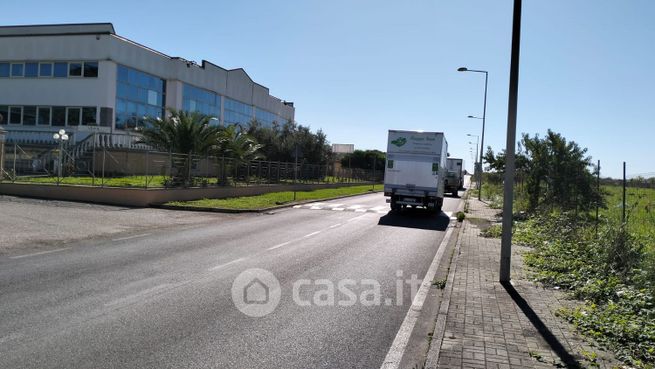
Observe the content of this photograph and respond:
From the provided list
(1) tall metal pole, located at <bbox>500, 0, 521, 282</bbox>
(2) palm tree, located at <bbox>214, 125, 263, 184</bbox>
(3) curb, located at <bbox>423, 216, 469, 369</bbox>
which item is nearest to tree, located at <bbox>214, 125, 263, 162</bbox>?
(2) palm tree, located at <bbox>214, 125, 263, 184</bbox>

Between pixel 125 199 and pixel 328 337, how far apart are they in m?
17.5

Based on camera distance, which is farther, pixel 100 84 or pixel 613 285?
pixel 100 84

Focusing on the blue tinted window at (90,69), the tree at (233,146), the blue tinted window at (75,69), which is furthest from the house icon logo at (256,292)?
the blue tinted window at (75,69)

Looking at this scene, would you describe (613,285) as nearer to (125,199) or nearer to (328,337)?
(328,337)

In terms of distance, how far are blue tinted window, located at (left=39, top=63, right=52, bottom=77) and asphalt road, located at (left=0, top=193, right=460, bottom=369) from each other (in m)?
28.7

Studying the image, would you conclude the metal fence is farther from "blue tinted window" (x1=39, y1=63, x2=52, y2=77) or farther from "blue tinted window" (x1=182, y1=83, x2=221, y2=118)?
"blue tinted window" (x1=182, y1=83, x2=221, y2=118)

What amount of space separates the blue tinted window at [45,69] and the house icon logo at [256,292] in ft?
111

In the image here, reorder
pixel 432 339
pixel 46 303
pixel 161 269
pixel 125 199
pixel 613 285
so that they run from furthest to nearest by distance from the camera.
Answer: pixel 125 199, pixel 161 269, pixel 613 285, pixel 46 303, pixel 432 339

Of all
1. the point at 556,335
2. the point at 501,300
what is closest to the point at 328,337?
the point at 556,335

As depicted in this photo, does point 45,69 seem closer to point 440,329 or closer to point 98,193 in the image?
point 98,193

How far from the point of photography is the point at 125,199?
21062mm

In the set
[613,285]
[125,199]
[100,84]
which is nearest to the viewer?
[613,285]

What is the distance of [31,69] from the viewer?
120ft

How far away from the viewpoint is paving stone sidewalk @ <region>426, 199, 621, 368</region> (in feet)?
15.8
